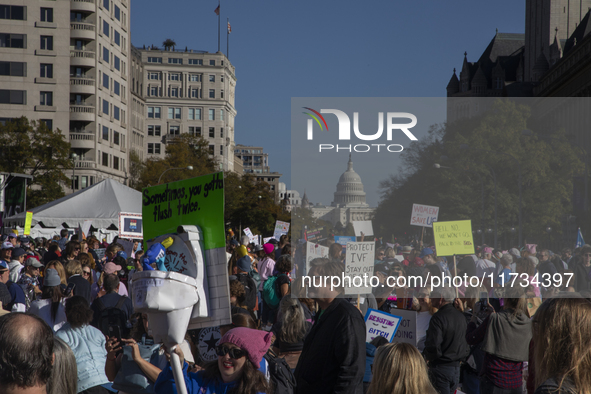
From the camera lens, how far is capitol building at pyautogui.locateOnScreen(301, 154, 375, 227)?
6.05 meters

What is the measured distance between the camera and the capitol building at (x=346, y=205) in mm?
6051

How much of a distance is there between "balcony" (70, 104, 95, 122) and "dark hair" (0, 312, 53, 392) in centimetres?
6709

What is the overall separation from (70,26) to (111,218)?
48.6 meters

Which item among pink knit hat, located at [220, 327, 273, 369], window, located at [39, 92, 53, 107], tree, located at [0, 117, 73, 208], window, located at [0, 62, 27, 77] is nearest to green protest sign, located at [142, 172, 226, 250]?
pink knit hat, located at [220, 327, 273, 369]

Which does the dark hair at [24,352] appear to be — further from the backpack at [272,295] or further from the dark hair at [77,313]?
the backpack at [272,295]

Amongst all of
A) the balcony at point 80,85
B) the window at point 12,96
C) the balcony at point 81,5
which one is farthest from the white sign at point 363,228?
the window at point 12,96

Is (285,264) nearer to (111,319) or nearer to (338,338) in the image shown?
(111,319)

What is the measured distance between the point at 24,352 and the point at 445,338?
15.6 ft

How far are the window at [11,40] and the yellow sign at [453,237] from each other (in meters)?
65.9

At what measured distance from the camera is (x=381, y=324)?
6699mm

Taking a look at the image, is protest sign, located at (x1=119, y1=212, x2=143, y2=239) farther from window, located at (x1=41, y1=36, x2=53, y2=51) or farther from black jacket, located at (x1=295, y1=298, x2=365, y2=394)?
window, located at (x1=41, y1=36, x2=53, y2=51)

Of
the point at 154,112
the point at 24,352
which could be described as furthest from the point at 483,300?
the point at 154,112

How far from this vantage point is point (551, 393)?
258 cm

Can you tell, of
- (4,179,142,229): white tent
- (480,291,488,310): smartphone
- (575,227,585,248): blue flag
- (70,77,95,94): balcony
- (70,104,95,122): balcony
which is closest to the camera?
(575,227,585,248): blue flag
